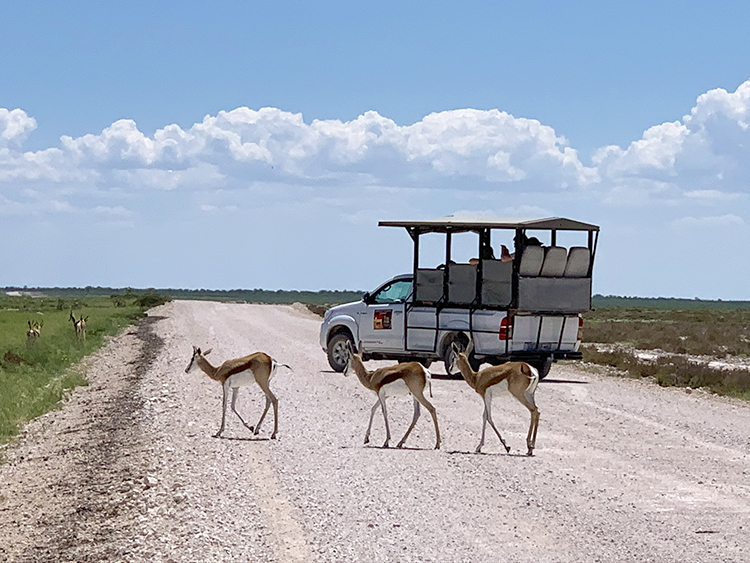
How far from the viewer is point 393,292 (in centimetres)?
2438

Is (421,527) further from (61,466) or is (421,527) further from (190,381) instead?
(190,381)

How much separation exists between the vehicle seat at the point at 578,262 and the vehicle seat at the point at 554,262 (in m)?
0.16

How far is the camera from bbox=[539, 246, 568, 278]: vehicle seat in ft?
73.2

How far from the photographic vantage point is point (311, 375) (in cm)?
2334

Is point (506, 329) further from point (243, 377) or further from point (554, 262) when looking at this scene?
point (243, 377)

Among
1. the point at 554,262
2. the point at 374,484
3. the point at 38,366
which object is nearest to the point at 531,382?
the point at 374,484

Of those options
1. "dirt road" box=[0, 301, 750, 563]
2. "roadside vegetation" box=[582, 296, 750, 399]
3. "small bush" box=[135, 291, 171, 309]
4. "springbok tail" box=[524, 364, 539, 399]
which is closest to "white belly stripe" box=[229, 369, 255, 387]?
"dirt road" box=[0, 301, 750, 563]

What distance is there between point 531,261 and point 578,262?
52.4 inches

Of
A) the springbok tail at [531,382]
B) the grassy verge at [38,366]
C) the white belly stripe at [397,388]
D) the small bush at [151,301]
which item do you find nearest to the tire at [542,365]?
the grassy verge at [38,366]

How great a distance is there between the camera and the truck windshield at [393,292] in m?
24.1

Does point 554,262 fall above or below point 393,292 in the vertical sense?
above

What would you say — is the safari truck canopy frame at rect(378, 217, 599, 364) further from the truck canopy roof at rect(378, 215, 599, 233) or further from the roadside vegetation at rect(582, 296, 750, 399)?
the roadside vegetation at rect(582, 296, 750, 399)

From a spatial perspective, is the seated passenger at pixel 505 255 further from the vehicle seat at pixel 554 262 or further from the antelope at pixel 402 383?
the antelope at pixel 402 383

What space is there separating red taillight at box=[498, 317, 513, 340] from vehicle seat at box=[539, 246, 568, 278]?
4.05 feet
